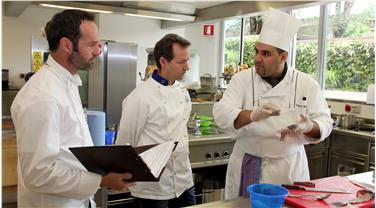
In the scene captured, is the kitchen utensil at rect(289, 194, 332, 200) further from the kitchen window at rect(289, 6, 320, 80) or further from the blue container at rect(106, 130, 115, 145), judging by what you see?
the kitchen window at rect(289, 6, 320, 80)

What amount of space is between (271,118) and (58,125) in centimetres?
108

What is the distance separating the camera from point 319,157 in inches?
152

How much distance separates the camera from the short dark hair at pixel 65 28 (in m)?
1.41

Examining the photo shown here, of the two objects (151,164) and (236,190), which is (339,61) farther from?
(151,164)

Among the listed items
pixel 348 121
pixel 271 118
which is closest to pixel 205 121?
pixel 271 118

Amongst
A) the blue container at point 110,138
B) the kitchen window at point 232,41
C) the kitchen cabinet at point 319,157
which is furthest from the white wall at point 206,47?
the blue container at point 110,138

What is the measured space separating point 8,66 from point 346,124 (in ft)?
16.1

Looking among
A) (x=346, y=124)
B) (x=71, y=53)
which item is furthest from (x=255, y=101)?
(x=346, y=124)

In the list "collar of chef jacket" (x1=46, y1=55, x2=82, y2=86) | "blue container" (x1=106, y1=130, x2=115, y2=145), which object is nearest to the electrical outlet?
"blue container" (x1=106, y1=130, x2=115, y2=145)

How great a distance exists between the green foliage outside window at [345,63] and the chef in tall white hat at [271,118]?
8.61 ft

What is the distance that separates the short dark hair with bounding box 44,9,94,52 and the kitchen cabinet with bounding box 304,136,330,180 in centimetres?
300

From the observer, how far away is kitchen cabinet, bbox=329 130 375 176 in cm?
346

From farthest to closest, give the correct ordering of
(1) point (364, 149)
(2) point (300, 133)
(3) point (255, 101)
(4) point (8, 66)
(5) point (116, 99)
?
(4) point (8, 66)
(5) point (116, 99)
(1) point (364, 149)
(3) point (255, 101)
(2) point (300, 133)

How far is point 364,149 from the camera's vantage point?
353 cm
